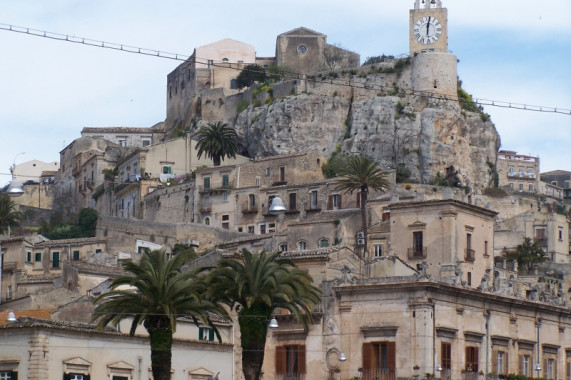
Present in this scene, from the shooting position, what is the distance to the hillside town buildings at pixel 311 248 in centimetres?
6250

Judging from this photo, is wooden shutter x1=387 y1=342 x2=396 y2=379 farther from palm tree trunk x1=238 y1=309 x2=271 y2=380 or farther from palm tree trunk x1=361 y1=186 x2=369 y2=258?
palm tree trunk x1=361 y1=186 x2=369 y2=258

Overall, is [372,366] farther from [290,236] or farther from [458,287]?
[290,236]

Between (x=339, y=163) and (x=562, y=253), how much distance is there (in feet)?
81.1

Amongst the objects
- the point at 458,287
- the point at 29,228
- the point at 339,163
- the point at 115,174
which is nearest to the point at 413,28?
the point at 339,163

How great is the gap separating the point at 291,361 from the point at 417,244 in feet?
56.4

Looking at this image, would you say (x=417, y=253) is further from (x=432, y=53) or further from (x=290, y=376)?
(x=432, y=53)

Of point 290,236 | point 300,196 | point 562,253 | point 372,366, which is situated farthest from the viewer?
point 562,253

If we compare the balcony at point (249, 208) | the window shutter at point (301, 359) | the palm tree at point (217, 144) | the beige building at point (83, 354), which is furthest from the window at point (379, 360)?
the palm tree at point (217, 144)

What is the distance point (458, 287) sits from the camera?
64250 millimetres

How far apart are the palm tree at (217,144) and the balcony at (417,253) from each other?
135 ft

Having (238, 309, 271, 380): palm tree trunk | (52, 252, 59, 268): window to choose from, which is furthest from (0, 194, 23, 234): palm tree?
(238, 309, 271, 380): palm tree trunk

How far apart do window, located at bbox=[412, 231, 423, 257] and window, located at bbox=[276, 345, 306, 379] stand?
16.5m

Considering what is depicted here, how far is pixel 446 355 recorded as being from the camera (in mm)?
63312

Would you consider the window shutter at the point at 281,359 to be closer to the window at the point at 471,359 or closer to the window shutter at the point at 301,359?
the window shutter at the point at 301,359
